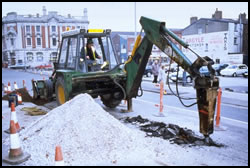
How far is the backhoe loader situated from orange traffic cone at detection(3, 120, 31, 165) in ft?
10.4

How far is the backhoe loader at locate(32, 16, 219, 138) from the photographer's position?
595 cm

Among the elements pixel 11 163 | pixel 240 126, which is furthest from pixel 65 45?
pixel 240 126

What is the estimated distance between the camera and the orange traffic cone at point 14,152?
4.51m

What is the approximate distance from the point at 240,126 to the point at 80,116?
14.8ft

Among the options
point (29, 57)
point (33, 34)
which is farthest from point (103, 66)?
point (33, 34)

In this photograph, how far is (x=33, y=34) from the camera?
199 ft

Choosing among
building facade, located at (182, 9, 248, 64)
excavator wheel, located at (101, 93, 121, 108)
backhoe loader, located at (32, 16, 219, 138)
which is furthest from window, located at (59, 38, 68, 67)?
building facade, located at (182, 9, 248, 64)

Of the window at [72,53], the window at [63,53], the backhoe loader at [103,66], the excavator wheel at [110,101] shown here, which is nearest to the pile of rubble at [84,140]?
the backhoe loader at [103,66]

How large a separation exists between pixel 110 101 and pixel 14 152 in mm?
4780

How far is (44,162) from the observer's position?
4.51m

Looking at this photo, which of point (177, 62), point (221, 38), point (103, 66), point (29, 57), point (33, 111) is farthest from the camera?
point (29, 57)

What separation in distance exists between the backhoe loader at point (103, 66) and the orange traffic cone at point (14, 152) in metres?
3.17

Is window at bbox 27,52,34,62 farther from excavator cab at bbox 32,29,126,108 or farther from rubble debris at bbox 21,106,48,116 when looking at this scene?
rubble debris at bbox 21,106,48,116

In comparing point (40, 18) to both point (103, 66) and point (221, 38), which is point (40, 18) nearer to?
Answer: point (221, 38)
